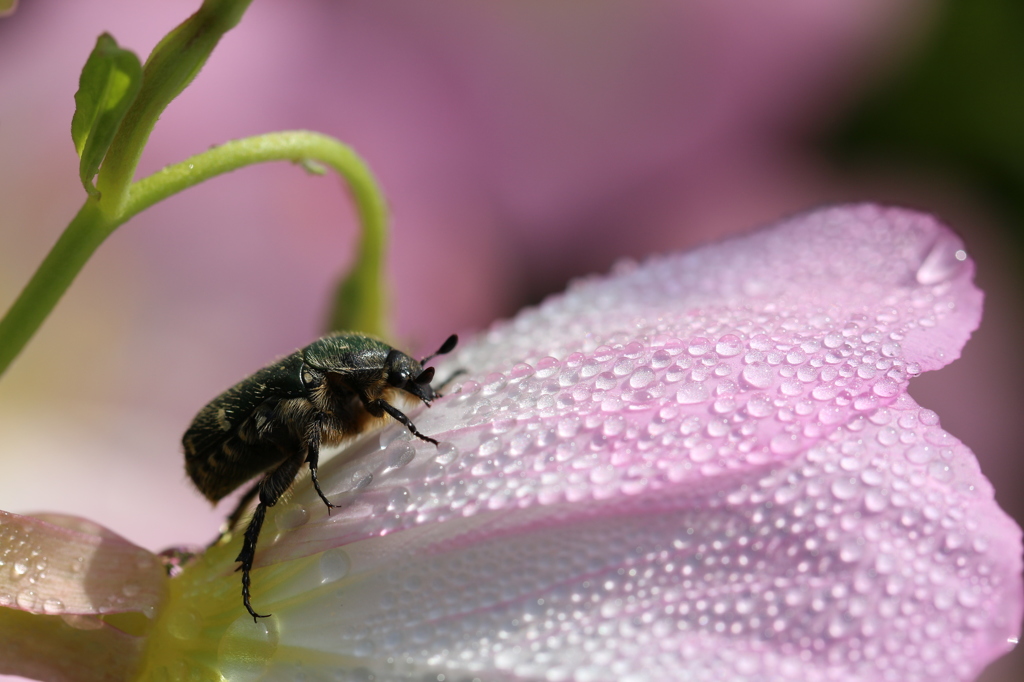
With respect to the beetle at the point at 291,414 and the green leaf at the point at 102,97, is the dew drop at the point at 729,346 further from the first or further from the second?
the green leaf at the point at 102,97

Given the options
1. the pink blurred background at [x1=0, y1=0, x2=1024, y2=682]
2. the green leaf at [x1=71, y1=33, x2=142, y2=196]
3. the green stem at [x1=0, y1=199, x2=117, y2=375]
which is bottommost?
the pink blurred background at [x1=0, y1=0, x2=1024, y2=682]

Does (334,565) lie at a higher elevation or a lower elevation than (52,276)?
lower

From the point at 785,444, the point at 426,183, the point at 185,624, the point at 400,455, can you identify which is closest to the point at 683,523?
the point at 785,444

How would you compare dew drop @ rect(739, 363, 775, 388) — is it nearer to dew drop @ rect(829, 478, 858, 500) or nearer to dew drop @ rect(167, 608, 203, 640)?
dew drop @ rect(829, 478, 858, 500)

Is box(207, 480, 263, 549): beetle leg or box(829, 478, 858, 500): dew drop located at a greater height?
box(829, 478, 858, 500): dew drop

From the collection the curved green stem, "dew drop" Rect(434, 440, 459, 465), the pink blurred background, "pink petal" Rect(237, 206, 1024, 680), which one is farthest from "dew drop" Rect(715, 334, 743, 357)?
the pink blurred background

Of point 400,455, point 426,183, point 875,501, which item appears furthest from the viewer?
point 426,183

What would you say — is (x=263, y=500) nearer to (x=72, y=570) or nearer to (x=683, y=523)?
→ (x=72, y=570)
